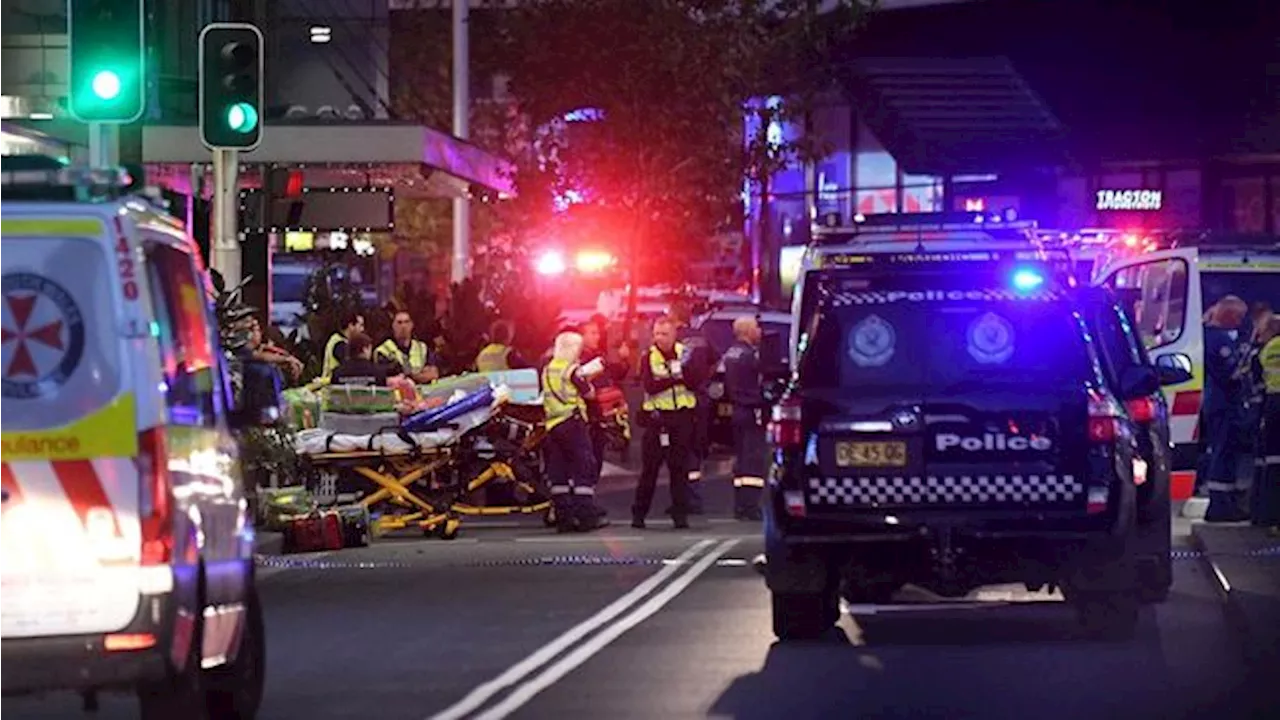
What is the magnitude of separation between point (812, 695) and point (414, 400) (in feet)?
38.3

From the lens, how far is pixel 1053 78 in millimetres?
57844

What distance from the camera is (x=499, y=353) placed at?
91.5 feet

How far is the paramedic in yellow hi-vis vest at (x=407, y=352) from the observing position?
2684 centimetres

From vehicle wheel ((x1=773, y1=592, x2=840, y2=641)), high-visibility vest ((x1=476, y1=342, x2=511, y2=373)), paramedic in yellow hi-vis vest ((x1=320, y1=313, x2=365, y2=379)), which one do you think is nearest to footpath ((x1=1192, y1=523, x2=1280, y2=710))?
vehicle wheel ((x1=773, y1=592, x2=840, y2=641))

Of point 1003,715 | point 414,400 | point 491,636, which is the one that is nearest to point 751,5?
point 414,400

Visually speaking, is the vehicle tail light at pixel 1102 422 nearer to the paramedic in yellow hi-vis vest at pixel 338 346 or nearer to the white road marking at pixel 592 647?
the white road marking at pixel 592 647

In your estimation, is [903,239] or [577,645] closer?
[577,645]

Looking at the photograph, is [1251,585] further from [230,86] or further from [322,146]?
[322,146]

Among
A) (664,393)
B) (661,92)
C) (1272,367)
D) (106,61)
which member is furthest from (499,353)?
(661,92)

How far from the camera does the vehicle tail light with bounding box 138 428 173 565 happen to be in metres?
10.3

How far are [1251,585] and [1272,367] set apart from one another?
495 centimetres

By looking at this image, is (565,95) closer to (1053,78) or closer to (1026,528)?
(1053,78)

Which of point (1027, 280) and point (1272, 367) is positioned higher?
point (1027, 280)

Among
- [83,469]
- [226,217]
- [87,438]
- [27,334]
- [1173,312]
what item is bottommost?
[83,469]
